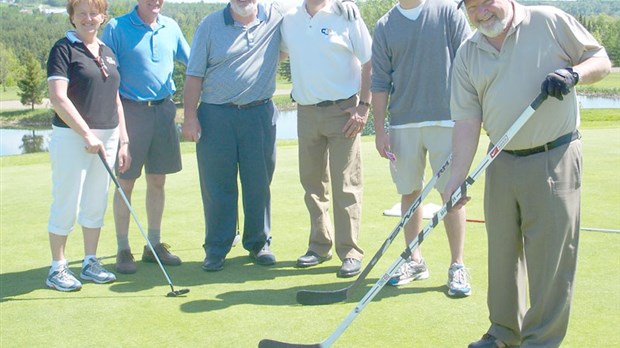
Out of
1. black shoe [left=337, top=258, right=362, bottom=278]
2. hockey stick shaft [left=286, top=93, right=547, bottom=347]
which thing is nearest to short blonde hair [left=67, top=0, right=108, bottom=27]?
black shoe [left=337, top=258, right=362, bottom=278]

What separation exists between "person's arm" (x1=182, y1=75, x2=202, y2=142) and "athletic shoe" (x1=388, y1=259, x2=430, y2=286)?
1591 mm

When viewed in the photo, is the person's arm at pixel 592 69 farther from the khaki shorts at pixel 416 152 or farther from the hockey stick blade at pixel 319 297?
the hockey stick blade at pixel 319 297

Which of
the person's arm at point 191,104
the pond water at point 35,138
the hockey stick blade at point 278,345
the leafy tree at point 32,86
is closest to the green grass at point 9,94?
the leafy tree at point 32,86

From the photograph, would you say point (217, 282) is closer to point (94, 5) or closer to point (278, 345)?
point (278, 345)

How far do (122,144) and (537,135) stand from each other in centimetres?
275

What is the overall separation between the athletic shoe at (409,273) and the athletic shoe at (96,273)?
175cm

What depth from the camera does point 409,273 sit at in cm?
485

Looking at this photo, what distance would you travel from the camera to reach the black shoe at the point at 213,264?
5.38m

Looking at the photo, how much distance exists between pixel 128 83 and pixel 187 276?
4.31 ft

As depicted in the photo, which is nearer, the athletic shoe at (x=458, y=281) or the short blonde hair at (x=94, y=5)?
the athletic shoe at (x=458, y=281)

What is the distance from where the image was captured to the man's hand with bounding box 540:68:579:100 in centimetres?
321

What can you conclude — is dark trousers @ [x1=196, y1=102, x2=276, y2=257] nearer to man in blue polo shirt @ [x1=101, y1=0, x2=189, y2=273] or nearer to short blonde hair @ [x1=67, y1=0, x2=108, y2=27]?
man in blue polo shirt @ [x1=101, y1=0, x2=189, y2=273]

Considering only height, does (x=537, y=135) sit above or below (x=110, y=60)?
below

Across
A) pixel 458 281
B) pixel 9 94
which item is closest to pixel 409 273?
pixel 458 281
